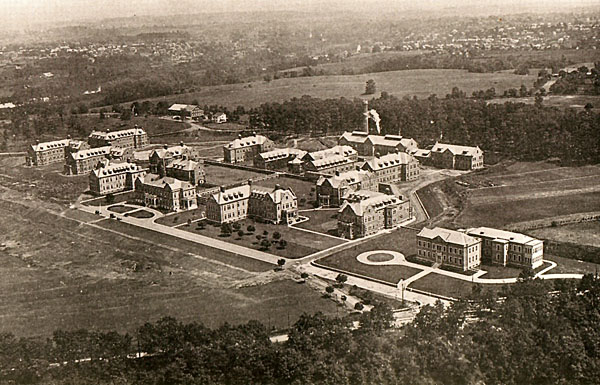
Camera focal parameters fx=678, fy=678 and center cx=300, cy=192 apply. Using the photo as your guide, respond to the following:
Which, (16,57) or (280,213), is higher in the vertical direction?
(16,57)

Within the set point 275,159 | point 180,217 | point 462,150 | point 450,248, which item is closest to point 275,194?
point 180,217

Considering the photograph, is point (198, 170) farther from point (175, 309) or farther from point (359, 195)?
point (175, 309)

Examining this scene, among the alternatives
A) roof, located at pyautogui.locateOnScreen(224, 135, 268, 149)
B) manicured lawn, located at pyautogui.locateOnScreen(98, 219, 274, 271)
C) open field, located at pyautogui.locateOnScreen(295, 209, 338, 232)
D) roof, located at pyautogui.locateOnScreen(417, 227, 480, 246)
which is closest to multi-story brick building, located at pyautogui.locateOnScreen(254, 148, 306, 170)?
roof, located at pyautogui.locateOnScreen(224, 135, 268, 149)

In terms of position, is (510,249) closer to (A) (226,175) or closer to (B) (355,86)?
(A) (226,175)

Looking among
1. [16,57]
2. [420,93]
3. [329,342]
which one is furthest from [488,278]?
[16,57]

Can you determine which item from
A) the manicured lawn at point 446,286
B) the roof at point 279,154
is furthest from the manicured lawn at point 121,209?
the manicured lawn at point 446,286

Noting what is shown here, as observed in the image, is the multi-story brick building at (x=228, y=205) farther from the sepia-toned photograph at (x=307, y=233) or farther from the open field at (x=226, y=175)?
the open field at (x=226, y=175)
